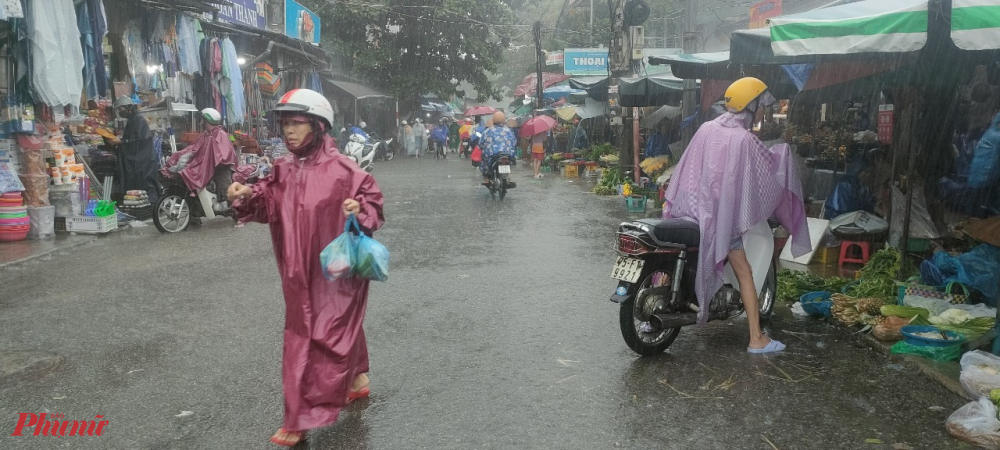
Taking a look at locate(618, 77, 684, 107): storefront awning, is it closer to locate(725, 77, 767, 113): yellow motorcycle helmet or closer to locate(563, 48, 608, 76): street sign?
locate(563, 48, 608, 76): street sign

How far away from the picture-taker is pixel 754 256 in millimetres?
5691

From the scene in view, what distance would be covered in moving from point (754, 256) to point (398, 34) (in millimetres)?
33511

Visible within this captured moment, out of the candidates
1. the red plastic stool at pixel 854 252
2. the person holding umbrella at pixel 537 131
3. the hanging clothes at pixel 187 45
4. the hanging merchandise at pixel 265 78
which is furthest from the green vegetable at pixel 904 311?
the hanging merchandise at pixel 265 78

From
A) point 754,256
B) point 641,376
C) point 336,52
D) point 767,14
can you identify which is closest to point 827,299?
point 754,256

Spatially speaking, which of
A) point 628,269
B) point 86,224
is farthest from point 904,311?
point 86,224

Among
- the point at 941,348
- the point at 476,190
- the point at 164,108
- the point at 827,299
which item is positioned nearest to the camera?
the point at 941,348

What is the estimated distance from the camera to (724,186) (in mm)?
5223

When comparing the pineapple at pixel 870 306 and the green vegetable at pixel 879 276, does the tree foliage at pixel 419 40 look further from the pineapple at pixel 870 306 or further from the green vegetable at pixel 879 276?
the pineapple at pixel 870 306

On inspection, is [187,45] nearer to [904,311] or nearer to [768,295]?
[768,295]

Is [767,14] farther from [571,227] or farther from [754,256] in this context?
[754,256]

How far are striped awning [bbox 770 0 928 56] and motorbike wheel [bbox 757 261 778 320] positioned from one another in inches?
67.7

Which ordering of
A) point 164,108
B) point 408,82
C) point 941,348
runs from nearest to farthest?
point 941,348 < point 164,108 < point 408,82

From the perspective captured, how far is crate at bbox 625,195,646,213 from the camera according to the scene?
1377 centimetres

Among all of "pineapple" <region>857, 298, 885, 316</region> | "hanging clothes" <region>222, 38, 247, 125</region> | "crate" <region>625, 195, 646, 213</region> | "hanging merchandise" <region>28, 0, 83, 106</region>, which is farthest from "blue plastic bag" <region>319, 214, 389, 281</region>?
"hanging clothes" <region>222, 38, 247, 125</region>
